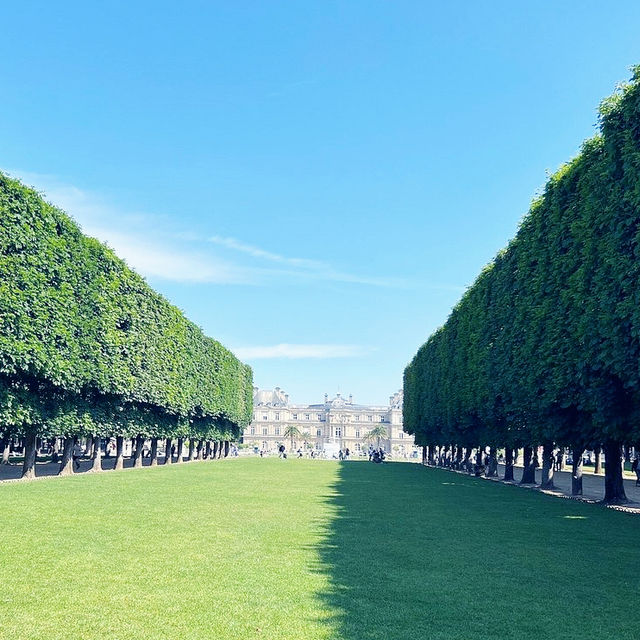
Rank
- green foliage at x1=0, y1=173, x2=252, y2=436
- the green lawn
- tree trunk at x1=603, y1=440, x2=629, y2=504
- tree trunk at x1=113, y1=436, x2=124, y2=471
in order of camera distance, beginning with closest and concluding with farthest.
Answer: the green lawn
green foliage at x1=0, y1=173, x2=252, y2=436
tree trunk at x1=603, y1=440, x2=629, y2=504
tree trunk at x1=113, y1=436, x2=124, y2=471

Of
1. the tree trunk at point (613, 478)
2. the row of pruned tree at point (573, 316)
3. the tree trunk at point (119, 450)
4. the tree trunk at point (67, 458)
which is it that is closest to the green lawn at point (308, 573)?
the row of pruned tree at point (573, 316)

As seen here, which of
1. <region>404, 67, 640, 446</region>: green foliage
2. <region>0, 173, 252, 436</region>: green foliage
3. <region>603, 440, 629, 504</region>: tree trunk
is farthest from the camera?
<region>603, 440, 629, 504</region>: tree trunk

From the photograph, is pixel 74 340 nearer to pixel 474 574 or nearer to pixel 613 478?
pixel 474 574

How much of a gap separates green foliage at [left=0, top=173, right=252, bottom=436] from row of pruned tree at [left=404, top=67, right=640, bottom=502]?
21.0 m

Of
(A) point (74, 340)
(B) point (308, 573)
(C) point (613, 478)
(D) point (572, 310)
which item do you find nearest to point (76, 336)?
(A) point (74, 340)

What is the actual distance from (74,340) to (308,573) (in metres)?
24.0

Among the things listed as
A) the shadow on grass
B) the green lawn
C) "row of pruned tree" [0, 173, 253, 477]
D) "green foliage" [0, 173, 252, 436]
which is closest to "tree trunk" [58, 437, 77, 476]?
"row of pruned tree" [0, 173, 253, 477]

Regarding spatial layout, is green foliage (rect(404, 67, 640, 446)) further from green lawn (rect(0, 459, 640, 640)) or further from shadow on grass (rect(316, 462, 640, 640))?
green lawn (rect(0, 459, 640, 640))

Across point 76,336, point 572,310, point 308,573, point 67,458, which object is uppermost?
point 572,310

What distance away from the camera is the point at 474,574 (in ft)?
35.8

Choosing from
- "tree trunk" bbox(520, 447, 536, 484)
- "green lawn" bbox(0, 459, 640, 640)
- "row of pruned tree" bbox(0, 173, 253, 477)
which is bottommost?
"green lawn" bbox(0, 459, 640, 640)

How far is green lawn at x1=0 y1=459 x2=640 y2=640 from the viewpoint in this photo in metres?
7.82

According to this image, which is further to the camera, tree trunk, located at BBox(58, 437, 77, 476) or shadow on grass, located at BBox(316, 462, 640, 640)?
tree trunk, located at BBox(58, 437, 77, 476)

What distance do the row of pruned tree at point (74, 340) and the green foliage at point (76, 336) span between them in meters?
0.05
